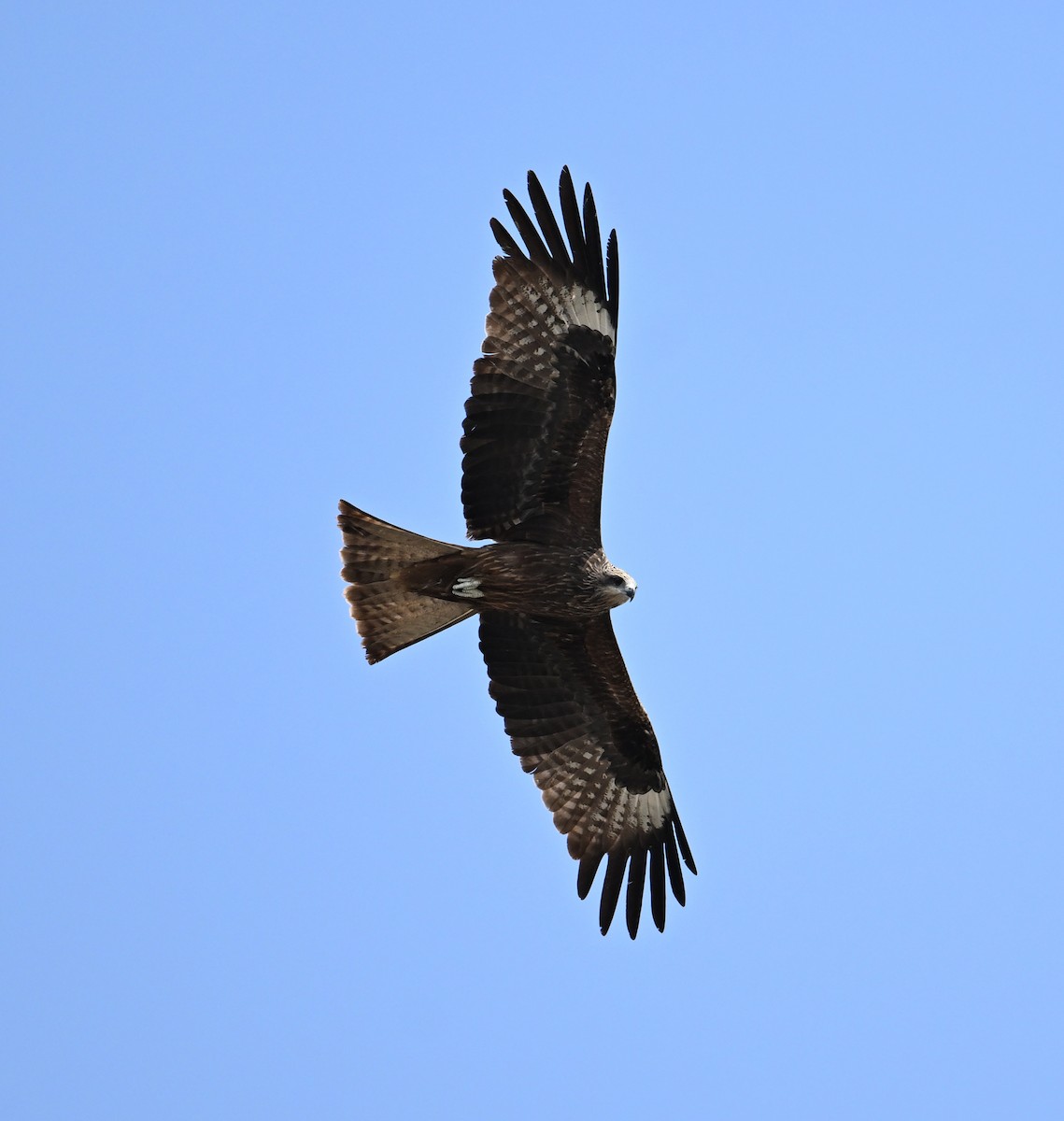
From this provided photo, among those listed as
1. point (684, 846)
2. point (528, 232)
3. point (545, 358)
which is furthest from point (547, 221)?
point (684, 846)

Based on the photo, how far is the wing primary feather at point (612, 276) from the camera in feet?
37.1

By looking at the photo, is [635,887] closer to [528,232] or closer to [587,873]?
[587,873]

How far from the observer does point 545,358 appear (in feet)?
37.1

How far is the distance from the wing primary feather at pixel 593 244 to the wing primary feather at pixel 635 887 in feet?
12.4

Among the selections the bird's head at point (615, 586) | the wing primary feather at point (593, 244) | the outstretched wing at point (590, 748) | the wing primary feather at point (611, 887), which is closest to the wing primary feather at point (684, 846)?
the outstretched wing at point (590, 748)

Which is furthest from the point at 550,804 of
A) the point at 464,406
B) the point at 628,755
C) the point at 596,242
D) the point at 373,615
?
the point at 596,242

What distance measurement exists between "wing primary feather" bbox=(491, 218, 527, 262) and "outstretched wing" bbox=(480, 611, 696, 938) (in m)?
2.38

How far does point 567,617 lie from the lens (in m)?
11.8

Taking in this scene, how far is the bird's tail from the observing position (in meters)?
11.4

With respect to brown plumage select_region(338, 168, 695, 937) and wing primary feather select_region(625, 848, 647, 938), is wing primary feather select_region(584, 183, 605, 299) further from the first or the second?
wing primary feather select_region(625, 848, 647, 938)

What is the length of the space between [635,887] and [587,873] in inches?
13.4

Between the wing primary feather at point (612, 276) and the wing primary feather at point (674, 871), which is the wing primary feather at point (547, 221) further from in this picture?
the wing primary feather at point (674, 871)

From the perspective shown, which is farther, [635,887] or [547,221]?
[635,887]

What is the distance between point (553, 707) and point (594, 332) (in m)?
2.60
